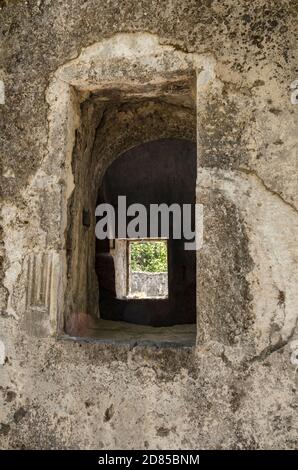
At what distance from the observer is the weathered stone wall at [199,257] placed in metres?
1.88

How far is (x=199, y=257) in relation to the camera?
197 cm

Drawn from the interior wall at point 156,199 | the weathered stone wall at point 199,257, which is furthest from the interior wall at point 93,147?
the interior wall at point 156,199

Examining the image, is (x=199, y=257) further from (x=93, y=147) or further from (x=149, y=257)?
(x=149, y=257)

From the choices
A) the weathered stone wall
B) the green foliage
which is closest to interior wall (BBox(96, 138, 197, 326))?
the weathered stone wall

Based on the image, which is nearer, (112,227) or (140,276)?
(112,227)

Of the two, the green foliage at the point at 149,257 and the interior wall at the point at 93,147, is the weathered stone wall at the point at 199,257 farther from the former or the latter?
the green foliage at the point at 149,257

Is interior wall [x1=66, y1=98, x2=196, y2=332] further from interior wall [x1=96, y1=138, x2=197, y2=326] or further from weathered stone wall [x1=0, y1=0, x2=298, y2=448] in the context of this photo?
interior wall [x1=96, y1=138, x2=197, y2=326]

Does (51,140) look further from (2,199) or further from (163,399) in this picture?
(163,399)

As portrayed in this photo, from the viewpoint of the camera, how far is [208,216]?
1988mm
